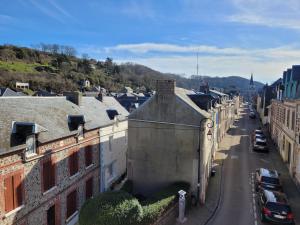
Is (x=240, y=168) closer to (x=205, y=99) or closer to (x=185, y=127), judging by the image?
(x=205, y=99)

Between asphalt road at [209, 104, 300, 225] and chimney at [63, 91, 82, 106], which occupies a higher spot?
chimney at [63, 91, 82, 106]

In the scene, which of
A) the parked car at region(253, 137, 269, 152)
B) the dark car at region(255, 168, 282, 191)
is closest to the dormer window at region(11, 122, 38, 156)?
the dark car at region(255, 168, 282, 191)

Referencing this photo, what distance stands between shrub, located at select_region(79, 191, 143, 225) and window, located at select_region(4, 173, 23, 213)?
3.06 meters

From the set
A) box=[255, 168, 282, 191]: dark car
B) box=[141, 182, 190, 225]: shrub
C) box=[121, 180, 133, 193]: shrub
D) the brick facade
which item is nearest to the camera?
the brick facade

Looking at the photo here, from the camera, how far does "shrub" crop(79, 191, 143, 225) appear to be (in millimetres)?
12758

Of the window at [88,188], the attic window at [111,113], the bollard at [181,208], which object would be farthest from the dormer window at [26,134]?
the attic window at [111,113]

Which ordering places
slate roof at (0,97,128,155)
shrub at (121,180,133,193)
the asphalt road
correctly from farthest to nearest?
shrub at (121,180,133,193) < the asphalt road < slate roof at (0,97,128,155)

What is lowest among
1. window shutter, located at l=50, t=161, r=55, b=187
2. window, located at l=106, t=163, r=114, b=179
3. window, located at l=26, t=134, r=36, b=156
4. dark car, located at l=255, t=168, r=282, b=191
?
window, located at l=106, t=163, r=114, b=179

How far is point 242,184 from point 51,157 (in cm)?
1486

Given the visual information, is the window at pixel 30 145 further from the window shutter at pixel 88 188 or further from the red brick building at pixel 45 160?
the window shutter at pixel 88 188

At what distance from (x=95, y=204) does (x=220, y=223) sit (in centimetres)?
776

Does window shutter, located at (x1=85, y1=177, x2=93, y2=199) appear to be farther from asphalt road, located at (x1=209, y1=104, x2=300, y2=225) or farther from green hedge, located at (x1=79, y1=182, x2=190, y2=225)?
asphalt road, located at (x1=209, y1=104, x2=300, y2=225)

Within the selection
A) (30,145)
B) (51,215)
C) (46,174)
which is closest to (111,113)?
(46,174)

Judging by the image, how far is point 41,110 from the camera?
18016mm
